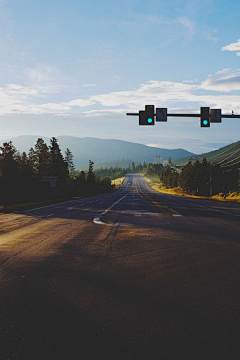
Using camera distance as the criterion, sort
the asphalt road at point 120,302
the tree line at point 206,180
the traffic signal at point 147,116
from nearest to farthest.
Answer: the asphalt road at point 120,302, the traffic signal at point 147,116, the tree line at point 206,180

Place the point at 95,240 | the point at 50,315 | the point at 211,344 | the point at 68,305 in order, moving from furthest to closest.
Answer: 1. the point at 95,240
2. the point at 68,305
3. the point at 50,315
4. the point at 211,344

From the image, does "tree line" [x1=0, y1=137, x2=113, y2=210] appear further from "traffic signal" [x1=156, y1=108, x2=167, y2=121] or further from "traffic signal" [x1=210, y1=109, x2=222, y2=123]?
"traffic signal" [x1=210, y1=109, x2=222, y2=123]

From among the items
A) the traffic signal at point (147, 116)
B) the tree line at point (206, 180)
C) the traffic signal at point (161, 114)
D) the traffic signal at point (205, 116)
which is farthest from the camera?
the tree line at point (206, 180)

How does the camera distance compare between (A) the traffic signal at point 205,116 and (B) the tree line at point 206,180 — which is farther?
(B) the tree line at point 206,180

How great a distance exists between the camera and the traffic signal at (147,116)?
67.0 feet

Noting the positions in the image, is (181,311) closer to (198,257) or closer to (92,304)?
(92,304)

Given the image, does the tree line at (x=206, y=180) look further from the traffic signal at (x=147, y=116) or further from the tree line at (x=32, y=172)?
the traffic signal at (x=147, y=116)

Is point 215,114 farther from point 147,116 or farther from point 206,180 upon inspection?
point 206,180

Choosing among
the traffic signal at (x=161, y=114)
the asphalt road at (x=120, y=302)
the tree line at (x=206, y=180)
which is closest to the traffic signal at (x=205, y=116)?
the traffic signal at (x=161, y=114)

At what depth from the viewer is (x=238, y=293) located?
18.2ft

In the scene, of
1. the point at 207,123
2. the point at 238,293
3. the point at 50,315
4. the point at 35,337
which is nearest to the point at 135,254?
the point at 238,293

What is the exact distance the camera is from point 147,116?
67.2 ft

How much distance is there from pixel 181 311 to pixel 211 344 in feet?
3.35

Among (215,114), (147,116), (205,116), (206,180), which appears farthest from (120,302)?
(206,180)
